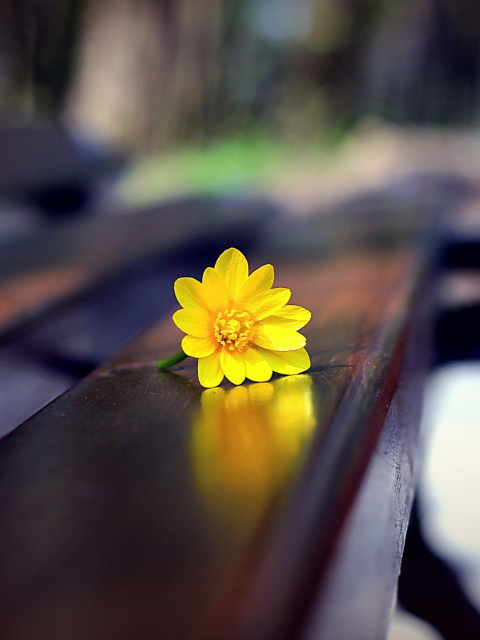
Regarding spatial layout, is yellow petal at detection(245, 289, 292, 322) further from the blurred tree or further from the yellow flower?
the blurred tree

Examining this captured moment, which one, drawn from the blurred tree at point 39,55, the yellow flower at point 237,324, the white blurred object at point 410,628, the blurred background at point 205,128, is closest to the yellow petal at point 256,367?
the yellow flower at point 237,324

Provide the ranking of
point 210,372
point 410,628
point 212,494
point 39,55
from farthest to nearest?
point 39,55
point 410,628
point 210,372
point 212,494

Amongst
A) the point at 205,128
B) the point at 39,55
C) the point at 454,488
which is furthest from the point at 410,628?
the point at 205,128

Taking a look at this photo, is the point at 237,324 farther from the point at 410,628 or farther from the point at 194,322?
the point at 410,628

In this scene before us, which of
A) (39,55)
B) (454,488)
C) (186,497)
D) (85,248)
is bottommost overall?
(186,497)

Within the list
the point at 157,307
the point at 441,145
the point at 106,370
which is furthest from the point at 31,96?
the point at 106,370

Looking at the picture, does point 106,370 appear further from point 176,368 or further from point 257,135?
point 257,135

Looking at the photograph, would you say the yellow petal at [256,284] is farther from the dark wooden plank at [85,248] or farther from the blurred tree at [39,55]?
the blurred tree at [39,55]
